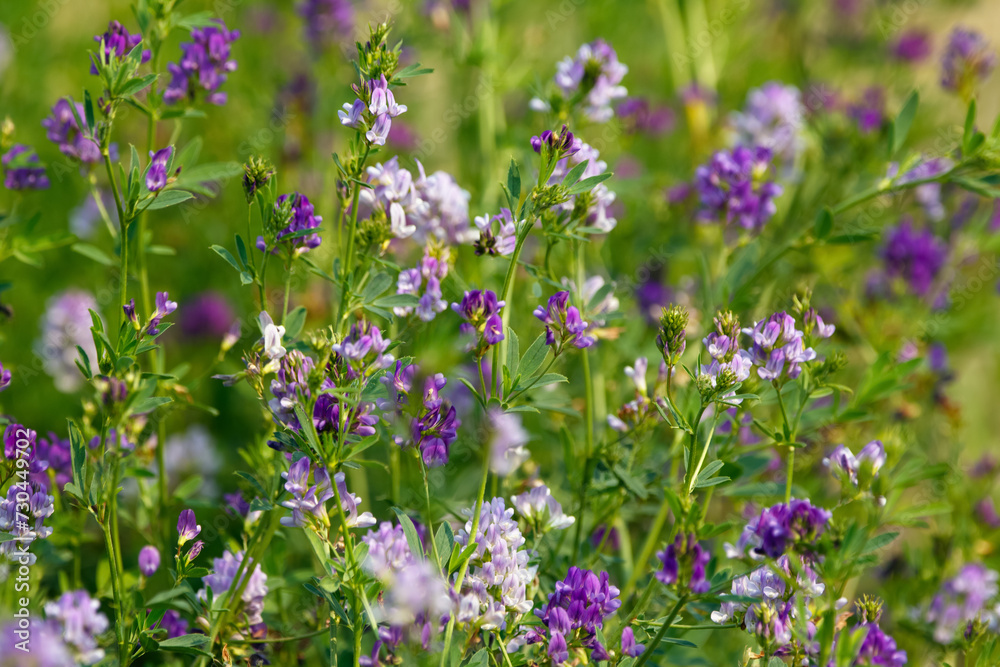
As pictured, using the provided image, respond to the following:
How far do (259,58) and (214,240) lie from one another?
1268 millimetres

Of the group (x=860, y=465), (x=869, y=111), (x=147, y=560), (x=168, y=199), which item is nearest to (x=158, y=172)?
(x=168, y=199)

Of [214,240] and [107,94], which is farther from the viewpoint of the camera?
[214,240]

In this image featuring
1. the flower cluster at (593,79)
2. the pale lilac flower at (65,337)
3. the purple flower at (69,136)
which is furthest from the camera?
the pale lilac flower at (65,337)

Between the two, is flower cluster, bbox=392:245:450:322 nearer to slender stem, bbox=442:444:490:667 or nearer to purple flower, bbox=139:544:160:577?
slender stem, bbox=442:444:490:667

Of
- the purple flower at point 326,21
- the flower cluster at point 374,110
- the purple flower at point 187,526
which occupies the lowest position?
the purple flower at point 187,526

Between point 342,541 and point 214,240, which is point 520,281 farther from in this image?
point 214,240

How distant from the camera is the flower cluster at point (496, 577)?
153cm

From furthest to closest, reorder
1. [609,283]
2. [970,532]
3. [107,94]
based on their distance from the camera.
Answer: [970,532]
[609,283]
[107,94]

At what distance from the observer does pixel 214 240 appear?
368cm

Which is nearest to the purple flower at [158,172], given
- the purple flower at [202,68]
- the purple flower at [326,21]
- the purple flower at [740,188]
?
the purple flower at [202,68]

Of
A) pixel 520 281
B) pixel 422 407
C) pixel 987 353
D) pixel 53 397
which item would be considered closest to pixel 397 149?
pixel 520 281

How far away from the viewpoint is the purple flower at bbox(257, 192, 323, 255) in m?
1.64

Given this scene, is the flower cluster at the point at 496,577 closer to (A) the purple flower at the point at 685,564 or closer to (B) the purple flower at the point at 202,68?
(A) the purple flower at the point at 685,564

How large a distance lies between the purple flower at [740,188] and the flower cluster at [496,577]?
121 cm
